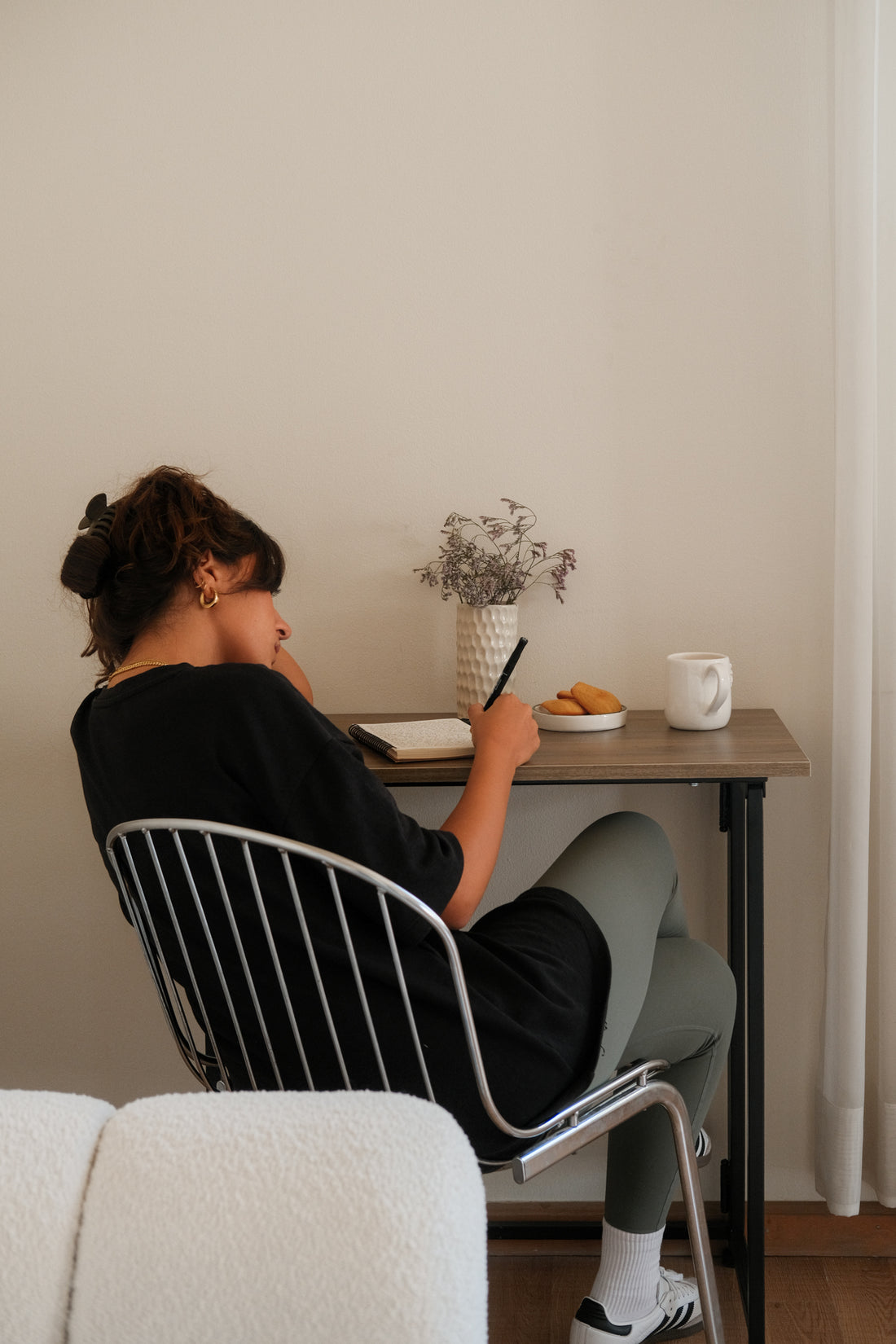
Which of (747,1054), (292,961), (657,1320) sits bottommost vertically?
(657,1320)

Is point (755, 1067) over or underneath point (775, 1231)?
over

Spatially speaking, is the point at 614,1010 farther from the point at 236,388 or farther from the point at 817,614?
the point at 236,388

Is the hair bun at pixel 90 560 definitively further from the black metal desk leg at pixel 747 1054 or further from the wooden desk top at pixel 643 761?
the black metal desk leg at pixel 747 1054

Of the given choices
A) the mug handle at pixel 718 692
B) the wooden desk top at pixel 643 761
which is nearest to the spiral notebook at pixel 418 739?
the wooden desk top at pixel 643 761

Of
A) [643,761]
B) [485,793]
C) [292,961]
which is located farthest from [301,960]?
[643,761]

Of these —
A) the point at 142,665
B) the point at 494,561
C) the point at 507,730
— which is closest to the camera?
the point at 142,665

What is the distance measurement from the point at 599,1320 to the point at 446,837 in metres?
0.76

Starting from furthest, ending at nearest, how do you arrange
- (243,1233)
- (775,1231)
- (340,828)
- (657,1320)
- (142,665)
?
1. (775,1231)
2. (657,1320)
3. (142,665)
4. (340,828)
5. (243,1233)

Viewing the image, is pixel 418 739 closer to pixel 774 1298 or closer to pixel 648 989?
pixel 648 989

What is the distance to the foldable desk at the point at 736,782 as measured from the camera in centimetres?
137

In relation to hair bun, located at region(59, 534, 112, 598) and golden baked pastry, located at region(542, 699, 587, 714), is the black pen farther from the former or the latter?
hair bun, located at region(59, 534, 112, 598)

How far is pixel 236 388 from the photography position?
1.77m

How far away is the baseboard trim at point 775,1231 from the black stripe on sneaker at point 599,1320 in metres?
0.35

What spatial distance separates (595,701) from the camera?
1585 mm
